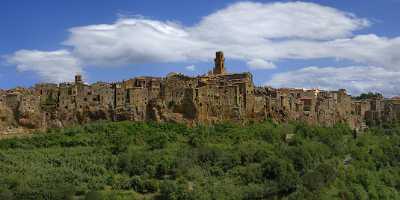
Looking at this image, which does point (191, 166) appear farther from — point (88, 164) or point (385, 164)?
point (385, 164)

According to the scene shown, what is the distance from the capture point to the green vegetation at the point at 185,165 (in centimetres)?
3491

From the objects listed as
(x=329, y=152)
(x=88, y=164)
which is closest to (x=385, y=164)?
(x=329, y=152)

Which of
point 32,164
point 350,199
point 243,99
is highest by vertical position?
point 243,99

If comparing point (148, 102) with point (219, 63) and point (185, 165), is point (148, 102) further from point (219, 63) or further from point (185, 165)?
point (219, 63)

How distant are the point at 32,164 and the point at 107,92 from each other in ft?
30.7

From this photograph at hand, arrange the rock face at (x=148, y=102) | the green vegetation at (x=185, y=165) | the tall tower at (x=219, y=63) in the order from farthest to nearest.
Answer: the tall tower at (x=219, y=63)
the rock face at (x=148, y=102)
the green vegetation at (x=185, y=165)

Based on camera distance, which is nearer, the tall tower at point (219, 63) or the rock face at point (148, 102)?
the rock face at point (148, 102)

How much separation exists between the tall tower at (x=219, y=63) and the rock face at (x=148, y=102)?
5.00 m

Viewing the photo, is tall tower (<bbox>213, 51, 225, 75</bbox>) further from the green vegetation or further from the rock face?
the green vegetation

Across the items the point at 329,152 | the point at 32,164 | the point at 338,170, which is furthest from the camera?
the point at 329,152

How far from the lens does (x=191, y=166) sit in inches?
1544

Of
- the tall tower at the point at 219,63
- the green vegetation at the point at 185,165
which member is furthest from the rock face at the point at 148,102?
the tall tower at the point at 219,63

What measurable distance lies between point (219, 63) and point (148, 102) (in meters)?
15.9

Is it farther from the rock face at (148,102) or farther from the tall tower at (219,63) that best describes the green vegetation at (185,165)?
the tall tower at (219,63)
